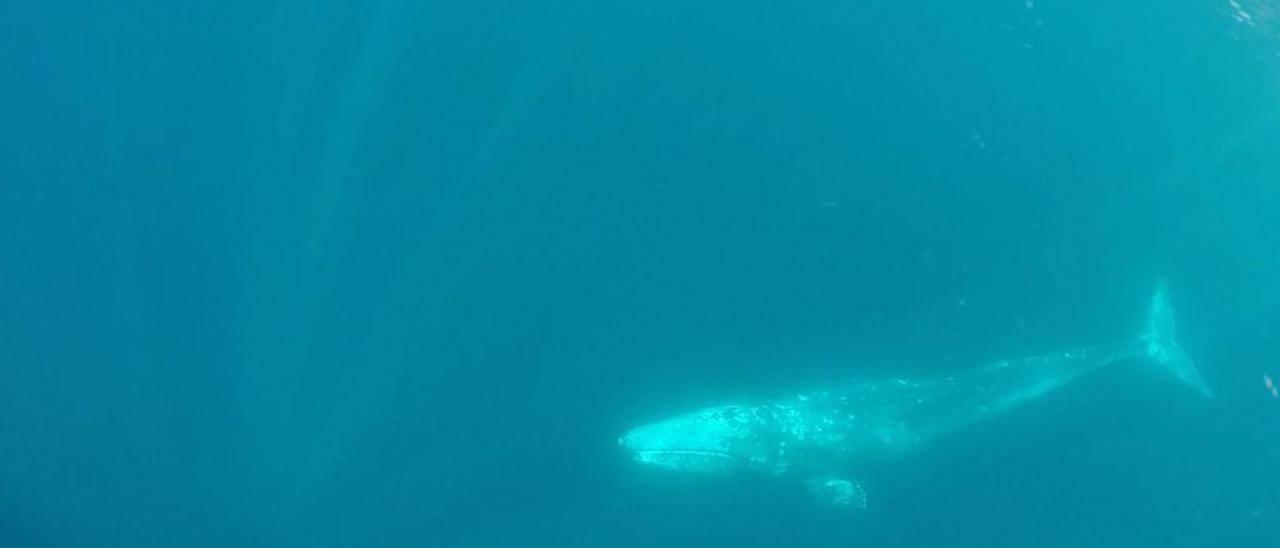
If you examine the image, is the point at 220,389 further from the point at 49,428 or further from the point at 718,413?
the point at 718,413

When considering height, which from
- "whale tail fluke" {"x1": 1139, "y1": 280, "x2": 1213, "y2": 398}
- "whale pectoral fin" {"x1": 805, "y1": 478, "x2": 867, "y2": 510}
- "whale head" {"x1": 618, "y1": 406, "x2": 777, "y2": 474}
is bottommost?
"whale tail fluke" {"x1": 1139, "y1": 280, "x2": 1213, "y2": 398}

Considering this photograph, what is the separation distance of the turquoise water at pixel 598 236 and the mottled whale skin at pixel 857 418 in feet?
0.83

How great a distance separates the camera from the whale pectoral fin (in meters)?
12.9

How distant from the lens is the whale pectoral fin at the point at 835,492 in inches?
507

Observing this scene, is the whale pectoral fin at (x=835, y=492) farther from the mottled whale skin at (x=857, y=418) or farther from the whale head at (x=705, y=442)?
the whale head at (x=705, y=442)

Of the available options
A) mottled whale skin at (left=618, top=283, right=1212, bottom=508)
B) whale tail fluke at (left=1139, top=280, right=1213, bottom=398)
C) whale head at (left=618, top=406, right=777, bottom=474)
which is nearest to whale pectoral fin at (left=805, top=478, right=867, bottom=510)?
mottled whale skin at (left=618, top=283, right=1212, bottom=508)

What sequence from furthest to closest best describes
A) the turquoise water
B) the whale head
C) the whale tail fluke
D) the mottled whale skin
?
the whale tail fluke < the mottled whale skin < the whale head < the turquoise water

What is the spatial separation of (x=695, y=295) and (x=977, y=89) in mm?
3676

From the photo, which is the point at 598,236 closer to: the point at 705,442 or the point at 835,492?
the point at 705,442

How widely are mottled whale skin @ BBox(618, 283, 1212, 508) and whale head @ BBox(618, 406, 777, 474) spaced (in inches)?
0.5

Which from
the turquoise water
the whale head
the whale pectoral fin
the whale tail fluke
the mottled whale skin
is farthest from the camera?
the whale tail fluke

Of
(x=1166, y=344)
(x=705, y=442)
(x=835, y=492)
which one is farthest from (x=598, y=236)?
(x=1166, y=344)

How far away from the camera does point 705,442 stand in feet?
39.9

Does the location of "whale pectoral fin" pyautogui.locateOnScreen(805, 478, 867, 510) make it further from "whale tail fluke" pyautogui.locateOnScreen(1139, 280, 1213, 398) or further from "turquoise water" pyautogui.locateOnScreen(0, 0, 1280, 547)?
"whale tail fluke" pyautogui.locateOnScreen(1139, 280, 1213, 398)
